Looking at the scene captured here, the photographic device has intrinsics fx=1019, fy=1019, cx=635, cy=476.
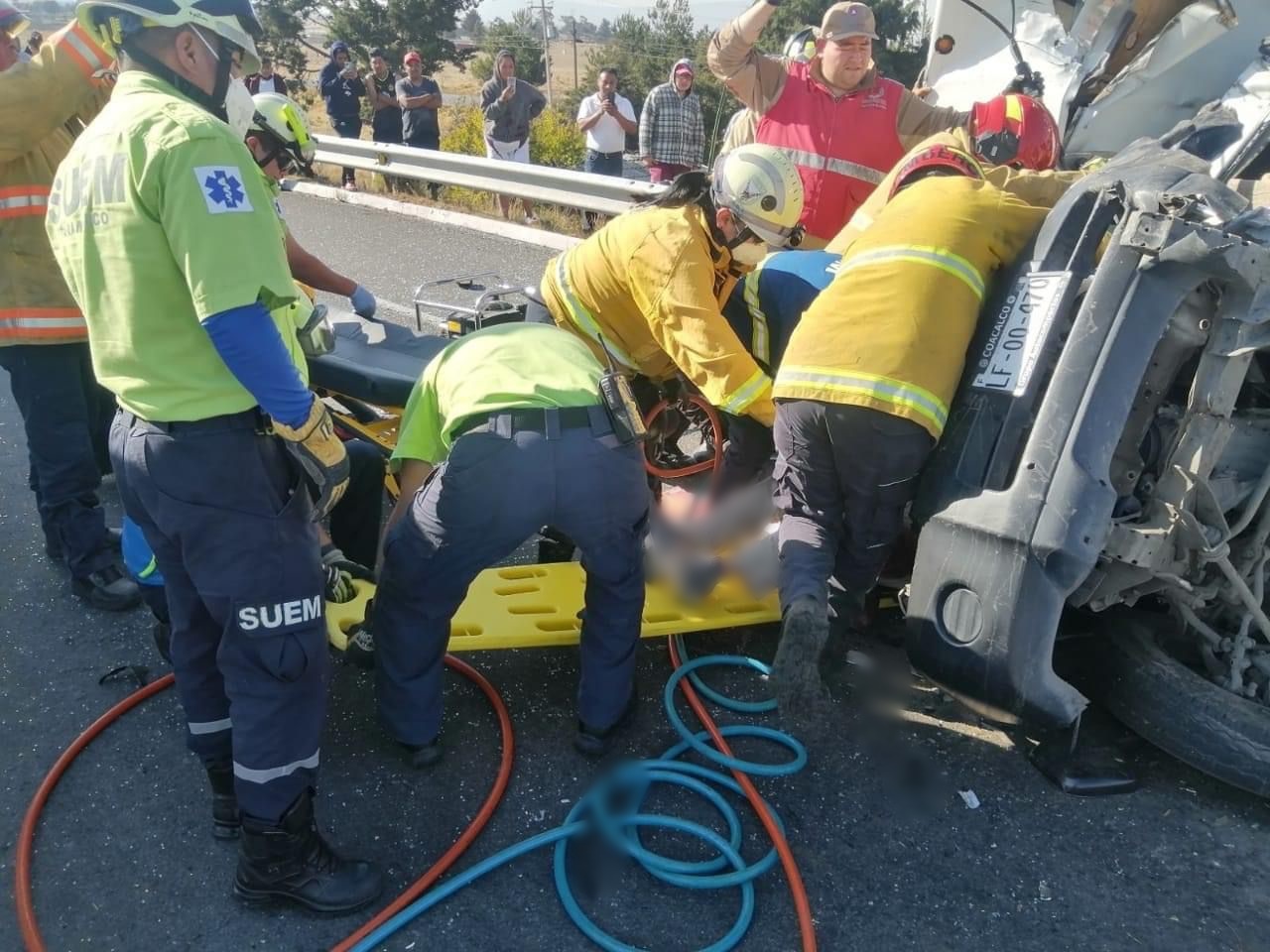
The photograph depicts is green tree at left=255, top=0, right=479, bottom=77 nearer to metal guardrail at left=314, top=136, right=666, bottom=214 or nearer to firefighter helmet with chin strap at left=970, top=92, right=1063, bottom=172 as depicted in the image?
metal guardrail at left=314, top=136, right=666, bottom=214

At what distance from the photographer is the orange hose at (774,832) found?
2215 mm

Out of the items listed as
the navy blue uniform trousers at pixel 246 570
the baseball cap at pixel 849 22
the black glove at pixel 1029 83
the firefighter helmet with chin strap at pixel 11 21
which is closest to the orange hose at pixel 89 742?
the navy blue uniform trousers at pixel 246 570

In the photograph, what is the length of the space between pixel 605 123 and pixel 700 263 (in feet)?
23.1

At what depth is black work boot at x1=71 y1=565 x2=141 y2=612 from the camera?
3518mm

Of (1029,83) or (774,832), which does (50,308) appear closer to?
(774,832)

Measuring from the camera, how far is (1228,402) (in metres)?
2.38

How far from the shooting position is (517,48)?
3119cm

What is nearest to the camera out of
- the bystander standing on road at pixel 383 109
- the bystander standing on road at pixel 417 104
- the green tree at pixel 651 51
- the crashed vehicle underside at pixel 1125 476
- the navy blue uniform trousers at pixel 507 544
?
the crashed vehicle underside at pixel 1125 476

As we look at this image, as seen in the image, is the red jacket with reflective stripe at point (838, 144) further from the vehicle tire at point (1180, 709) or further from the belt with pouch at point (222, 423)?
the belt with pouch at point (222, 423)

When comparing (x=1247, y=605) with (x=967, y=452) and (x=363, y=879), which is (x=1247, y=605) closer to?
(x=967, y=452)

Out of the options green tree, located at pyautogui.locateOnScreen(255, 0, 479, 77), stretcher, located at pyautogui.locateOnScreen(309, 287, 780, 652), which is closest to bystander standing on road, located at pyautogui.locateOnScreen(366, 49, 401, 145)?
A: stretcher, located at pyautogui.locateOnScreen(309, 287, 780, 652)

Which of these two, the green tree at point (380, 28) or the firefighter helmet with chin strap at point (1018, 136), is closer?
the firefighter helmet with chin strap at point (1018, 136)

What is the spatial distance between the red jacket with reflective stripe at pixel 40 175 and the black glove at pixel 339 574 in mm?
1217

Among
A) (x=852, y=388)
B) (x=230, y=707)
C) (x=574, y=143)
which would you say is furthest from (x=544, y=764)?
(x=574, y=143)
